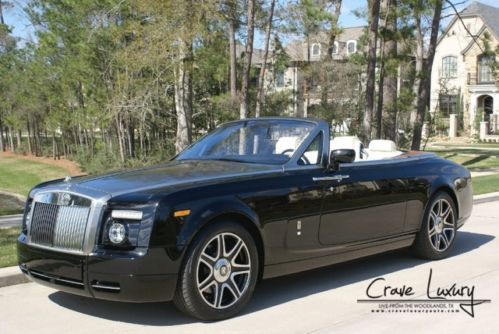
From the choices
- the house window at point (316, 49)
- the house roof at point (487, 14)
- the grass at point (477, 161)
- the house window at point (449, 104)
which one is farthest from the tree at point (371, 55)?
the house window at point (449, 104)

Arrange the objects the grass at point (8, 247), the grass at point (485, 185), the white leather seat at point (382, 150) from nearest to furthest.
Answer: the grass at point (8, 247), the white leather seat at point (382, 150), the grass at point (485, 185)

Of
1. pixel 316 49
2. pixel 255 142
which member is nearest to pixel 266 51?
pixel 255 142

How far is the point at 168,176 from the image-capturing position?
561 cm

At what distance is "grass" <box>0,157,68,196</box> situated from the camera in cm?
3053

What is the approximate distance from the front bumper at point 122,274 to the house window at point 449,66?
57.5 meters

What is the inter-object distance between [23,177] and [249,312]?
31.0 metres

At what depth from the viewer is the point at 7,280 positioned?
653 cm

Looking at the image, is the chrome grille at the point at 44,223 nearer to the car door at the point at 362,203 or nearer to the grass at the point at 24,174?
the car door at the point at 362,203

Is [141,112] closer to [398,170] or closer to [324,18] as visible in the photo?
[324,18]

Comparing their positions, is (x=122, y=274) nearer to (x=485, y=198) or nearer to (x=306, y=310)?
(x=306, y=310)

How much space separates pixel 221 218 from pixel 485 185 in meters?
12.5

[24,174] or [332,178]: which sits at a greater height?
[332,178]

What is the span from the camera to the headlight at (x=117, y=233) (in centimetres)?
494

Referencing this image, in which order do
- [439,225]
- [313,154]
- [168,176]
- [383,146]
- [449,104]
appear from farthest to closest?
[449,104], [383,146], [439,225], [313,154], [168,176]
